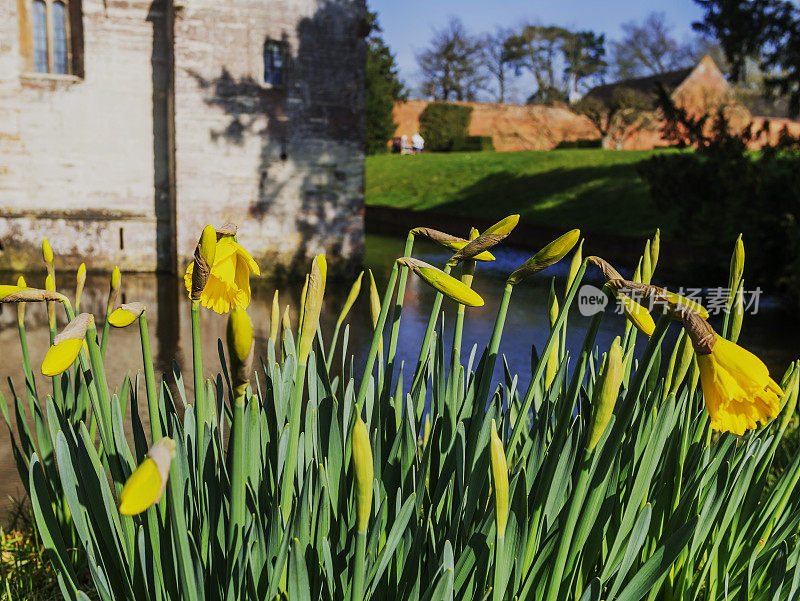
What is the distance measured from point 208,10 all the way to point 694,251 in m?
7.88

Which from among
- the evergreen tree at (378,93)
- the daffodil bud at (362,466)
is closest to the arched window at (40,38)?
the daffodil bud at (362,466)

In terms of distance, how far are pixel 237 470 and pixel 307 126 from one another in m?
9.80

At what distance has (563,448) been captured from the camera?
131 cm

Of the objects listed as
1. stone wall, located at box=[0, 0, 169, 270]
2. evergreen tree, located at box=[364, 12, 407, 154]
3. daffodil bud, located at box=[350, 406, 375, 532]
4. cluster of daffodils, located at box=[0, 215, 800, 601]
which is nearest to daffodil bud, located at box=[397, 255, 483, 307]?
cluster of daffodils, located at box=[0, 215, 800, 601]

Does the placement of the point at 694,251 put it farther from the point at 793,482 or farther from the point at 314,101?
the point at 793,482

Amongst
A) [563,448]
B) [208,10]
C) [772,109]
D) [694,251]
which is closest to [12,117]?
[208,10]

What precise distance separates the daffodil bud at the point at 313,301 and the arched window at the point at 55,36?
10.7m

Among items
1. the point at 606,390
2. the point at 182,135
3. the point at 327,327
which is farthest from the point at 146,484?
the point at 182,135

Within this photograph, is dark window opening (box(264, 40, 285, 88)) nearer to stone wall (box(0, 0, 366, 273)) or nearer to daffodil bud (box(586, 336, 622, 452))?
stone wall (box(0, 0, 366, 273))

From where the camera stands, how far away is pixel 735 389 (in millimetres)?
976

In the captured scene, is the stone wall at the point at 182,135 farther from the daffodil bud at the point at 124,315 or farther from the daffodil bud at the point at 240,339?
the daffodil bud at the point at 240,339

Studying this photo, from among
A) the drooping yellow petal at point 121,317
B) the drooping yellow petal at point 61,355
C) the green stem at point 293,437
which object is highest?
the drooping yellow petal at point 121,317

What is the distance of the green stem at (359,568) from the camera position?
1.08 metres

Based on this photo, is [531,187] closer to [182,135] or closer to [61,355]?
[182,135]
